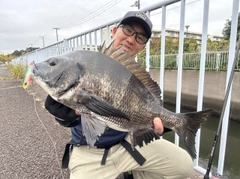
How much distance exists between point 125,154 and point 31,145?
1.56 metres

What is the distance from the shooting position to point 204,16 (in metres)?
1.67

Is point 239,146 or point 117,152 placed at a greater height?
point 117,152

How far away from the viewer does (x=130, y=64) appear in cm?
124

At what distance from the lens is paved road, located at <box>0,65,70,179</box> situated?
2104mm

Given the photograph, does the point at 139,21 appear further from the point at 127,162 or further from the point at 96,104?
the point at 127,162

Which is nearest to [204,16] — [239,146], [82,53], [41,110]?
[82,53]

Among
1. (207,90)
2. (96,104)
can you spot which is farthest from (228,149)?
(96,104)

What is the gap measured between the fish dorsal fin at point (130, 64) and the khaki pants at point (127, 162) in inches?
25.6

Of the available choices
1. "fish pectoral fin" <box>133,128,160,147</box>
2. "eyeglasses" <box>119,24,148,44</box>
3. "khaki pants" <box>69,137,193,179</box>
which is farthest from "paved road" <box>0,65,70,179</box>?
"eyeglasses" <box>119,24,148,44</box>

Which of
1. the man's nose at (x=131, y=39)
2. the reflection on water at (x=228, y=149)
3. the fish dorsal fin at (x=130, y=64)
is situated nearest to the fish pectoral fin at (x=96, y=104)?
the fish dorsal fin at (x=130, y=64)

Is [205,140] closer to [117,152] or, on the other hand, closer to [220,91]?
[220,91]

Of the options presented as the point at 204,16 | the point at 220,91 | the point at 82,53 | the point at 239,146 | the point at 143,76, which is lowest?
the point at 239,146

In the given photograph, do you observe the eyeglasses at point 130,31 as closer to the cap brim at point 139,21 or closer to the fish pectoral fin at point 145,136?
the cap brim at point 139,21

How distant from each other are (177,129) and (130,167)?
603mm
